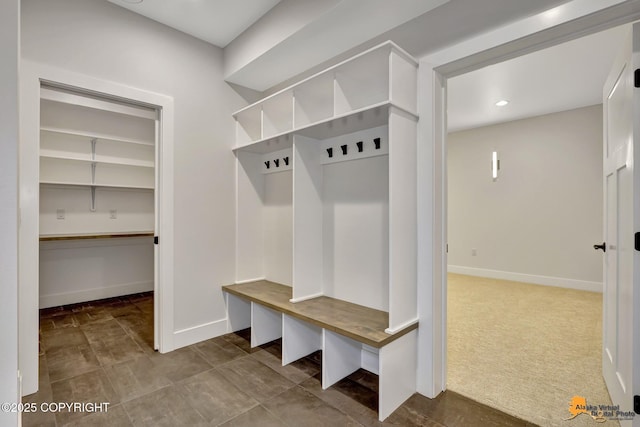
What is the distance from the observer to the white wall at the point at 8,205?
954 mm

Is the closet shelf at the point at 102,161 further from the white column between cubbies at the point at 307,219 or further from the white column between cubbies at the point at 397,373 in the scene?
the white column between cubbies at the point at 397,373

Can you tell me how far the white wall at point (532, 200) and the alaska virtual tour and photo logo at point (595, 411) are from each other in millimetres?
3394

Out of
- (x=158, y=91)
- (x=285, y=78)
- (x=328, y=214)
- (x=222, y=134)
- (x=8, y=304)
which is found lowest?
(x=8, y=304)

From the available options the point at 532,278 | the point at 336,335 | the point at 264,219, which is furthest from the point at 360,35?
the point at 532,278

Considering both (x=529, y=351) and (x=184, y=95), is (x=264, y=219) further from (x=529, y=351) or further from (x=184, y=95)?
(x=529, y=351)

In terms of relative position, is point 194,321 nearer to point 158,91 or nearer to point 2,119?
point 158,91

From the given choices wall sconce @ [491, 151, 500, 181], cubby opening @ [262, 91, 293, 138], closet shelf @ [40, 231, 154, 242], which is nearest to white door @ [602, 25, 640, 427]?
cubby opening @ [262, 91, 293, 138]

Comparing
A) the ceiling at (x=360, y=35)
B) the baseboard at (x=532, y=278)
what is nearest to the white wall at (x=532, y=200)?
the baseboard at (x=532, y=278)

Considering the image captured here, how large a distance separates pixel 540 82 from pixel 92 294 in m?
6.20

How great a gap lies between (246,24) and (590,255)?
17.6 feet

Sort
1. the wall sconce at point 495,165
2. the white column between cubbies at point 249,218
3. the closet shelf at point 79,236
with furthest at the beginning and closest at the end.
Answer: the wall sconce at point 495,165 → the closet shelf at point 79,236 → the white column between cubbies at point 249,218

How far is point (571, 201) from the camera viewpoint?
4.56m

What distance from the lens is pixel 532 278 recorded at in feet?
16.1

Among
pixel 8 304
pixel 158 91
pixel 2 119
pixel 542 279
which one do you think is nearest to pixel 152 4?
pixel 158 91
